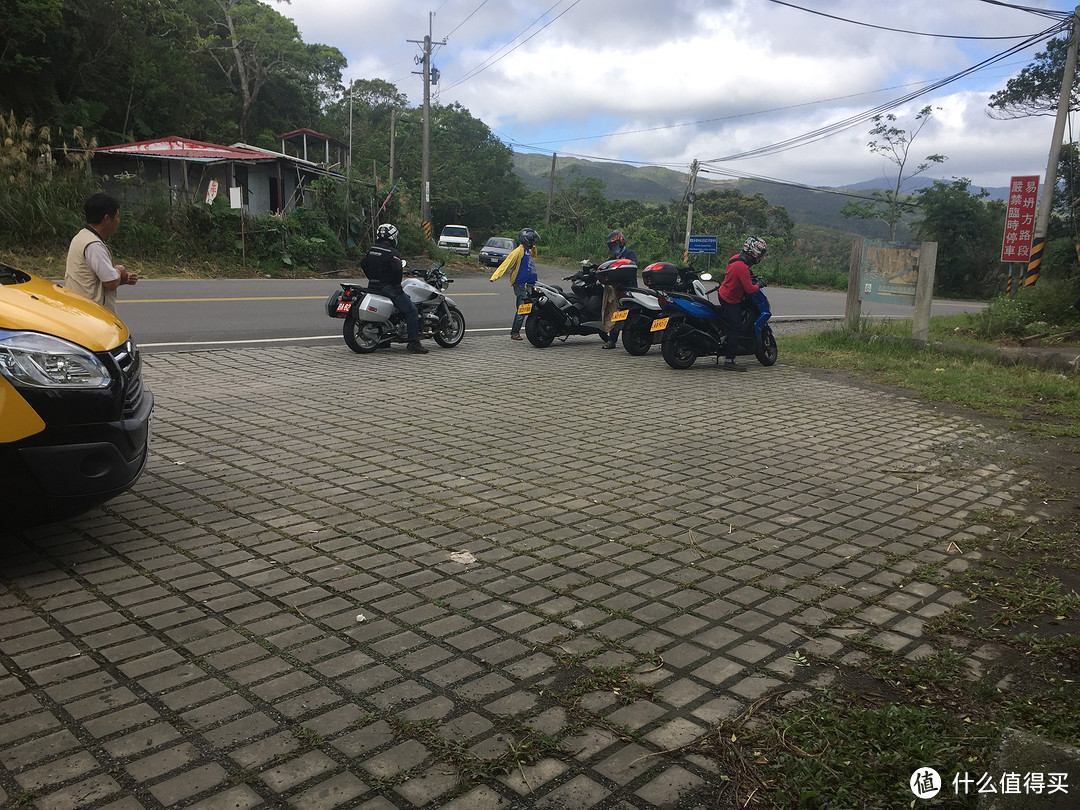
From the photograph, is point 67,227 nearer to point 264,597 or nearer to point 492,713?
point 264,597

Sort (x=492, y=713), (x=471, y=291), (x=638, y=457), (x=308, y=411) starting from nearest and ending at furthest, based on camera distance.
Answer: (x=492, y=713)
(x=638, y=457)
(x=308, y=411)
(x=471, y=291)

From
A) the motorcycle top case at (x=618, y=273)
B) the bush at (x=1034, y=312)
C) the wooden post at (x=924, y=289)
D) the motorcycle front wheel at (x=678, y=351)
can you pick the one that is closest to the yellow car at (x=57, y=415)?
the motorcycle front wheel at (x=678, y=351)

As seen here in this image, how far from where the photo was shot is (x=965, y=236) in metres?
40.9

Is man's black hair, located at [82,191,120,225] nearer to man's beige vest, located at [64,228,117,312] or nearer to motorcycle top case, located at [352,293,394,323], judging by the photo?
A: man's beige vest, located at [64,228,117,312]

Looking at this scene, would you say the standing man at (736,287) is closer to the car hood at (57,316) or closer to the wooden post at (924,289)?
the wooden post at (924,289)

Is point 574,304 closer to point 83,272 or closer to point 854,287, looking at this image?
point 854,287

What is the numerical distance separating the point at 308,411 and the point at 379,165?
55726 millimetres

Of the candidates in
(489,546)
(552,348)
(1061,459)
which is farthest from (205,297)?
(1061,459)

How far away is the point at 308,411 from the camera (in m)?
7.67

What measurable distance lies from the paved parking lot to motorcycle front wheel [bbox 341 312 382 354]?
342cm

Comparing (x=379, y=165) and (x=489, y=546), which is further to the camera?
(x=379, y=165)

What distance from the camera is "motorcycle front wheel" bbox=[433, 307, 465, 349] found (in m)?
12.1

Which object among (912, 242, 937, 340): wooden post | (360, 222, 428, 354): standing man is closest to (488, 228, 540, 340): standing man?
(360, 222, 428, 354): standing man

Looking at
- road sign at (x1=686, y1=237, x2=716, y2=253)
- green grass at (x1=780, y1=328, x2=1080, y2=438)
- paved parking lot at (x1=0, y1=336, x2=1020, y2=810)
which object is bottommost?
paved parking lot at (x1=0, y1=336, x2=1020, y2=810)
